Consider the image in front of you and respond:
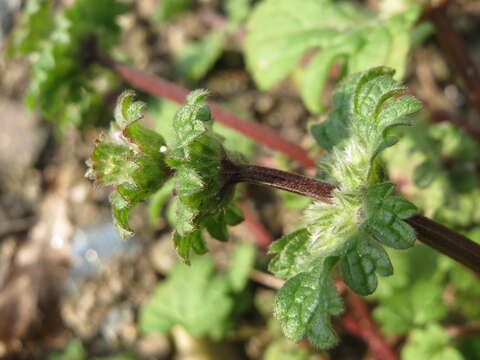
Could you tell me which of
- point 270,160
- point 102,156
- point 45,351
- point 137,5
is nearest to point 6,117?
point 137,5

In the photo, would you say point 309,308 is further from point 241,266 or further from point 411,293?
point 241,266

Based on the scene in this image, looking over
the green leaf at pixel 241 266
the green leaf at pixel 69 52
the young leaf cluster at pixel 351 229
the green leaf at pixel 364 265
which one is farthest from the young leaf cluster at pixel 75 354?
the green leaf at pixel 364 265

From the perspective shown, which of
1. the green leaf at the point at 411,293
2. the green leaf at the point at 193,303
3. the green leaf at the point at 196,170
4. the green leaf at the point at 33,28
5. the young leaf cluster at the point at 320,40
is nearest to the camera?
the green leaf at the point at 196,170

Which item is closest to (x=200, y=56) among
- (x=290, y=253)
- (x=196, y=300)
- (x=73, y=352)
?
(x=196, y=300)

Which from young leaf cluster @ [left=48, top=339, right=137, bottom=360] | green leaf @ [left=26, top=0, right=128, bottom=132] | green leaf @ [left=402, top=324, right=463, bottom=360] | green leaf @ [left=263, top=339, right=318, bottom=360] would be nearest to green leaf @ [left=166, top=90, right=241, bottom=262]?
green leaf @ [left=402, top=324, right=463, bottom=360]

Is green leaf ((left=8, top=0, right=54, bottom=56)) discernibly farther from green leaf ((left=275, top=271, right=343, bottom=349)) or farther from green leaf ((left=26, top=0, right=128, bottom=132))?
green leaf ((left=275, top=271, right=343, bottom=349))

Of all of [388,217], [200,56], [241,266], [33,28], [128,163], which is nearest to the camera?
[388,217]

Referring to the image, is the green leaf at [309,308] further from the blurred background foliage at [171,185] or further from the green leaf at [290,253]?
the blurred background foliage at [171,185]
